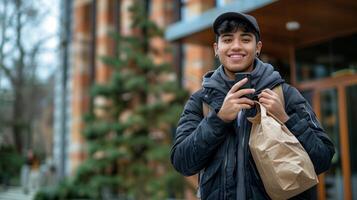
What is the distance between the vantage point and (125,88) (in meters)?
11.7

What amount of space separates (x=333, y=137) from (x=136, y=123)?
14.4 feet

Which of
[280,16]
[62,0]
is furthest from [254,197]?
[62,0]

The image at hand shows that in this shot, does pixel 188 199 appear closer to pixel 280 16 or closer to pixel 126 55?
pixel 126 55

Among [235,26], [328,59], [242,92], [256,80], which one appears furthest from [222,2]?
[242,92]

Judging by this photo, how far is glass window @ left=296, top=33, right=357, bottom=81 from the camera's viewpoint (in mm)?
8758

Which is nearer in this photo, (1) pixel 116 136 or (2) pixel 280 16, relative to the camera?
(2) pixel 280 16

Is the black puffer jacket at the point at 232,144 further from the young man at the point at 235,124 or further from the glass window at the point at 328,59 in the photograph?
the glass window at the point at 328,59

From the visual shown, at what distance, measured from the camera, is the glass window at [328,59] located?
28.7 feet

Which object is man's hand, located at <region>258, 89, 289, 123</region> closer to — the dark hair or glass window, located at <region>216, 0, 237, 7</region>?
the dark hair

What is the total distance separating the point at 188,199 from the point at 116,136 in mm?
2283

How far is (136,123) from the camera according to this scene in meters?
11.1

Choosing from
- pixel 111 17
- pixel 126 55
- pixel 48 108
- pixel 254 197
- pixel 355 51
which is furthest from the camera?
pixel 48 108

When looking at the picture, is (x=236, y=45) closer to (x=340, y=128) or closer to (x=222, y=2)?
(x=340, y=128)

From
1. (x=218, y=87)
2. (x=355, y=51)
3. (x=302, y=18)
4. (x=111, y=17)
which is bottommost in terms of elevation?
(x=218, y=87)
